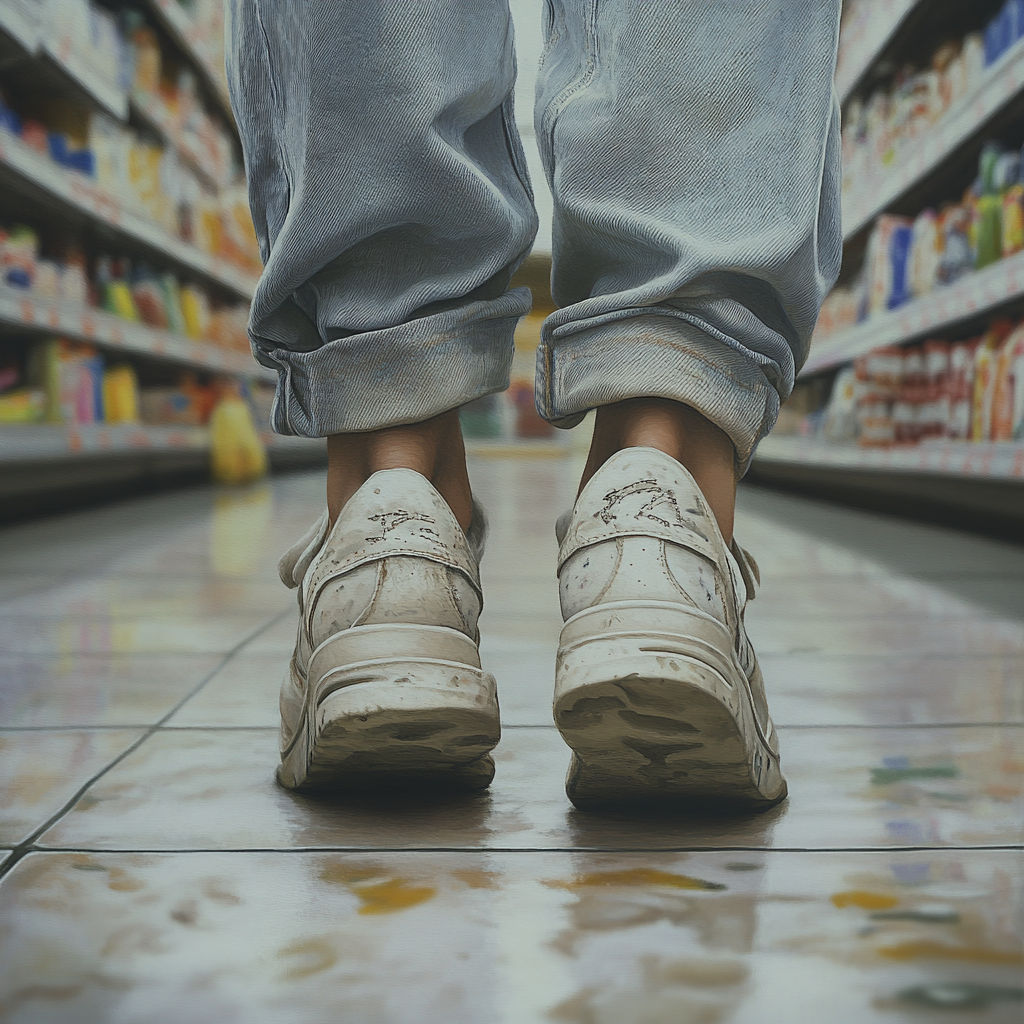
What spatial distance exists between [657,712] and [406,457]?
26 centimetres

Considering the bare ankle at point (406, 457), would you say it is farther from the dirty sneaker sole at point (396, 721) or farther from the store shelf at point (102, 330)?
the store shelf at point (102, 330)

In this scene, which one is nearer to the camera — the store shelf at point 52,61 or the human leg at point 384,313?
the human leg at point 384,313

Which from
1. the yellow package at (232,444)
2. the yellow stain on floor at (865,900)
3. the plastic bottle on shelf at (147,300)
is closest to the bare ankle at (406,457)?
the yellow stain on floor at (865,900)

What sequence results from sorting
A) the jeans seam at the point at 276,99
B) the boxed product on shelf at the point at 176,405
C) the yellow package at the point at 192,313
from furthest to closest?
1. the yellow package at the point at 192,313
2. the boxed product on shelf at the point at 176,405
3. the jeans seam at the point at 276,99

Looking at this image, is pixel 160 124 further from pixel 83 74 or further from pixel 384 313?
pixel 384 313

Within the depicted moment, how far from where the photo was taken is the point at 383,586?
1.98 feet

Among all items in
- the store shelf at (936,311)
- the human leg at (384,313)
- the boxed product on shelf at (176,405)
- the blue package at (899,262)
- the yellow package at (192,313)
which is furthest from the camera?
the yellow package at (192,313)

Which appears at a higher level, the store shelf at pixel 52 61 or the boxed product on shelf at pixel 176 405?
the store shelf at pixel 52 61

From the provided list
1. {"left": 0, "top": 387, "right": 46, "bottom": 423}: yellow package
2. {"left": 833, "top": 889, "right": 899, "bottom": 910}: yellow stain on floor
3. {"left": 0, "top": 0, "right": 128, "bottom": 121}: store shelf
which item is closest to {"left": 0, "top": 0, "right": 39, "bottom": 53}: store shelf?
{"left": 0, "top": 0, "right": 128, "bottom": 121}: store shelf

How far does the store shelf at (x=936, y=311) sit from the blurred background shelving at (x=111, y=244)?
210 cm

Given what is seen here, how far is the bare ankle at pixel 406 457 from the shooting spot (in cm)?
71

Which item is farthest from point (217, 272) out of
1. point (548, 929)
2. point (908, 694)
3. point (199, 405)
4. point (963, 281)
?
point (548, 929)

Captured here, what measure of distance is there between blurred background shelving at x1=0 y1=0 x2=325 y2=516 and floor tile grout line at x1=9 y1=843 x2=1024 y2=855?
2.10 metres

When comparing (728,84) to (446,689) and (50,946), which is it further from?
(50,946)
